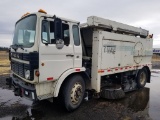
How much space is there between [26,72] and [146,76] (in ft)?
22.3

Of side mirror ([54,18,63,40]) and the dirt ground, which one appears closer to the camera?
side mirror ([54,18,63,40])

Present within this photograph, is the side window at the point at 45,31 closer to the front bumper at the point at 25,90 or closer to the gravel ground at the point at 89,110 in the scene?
the front bumper at the point at 25,90

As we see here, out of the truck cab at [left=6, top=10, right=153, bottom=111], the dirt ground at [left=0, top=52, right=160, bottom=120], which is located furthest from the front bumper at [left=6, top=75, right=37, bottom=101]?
the dirt ground at [left=0, top=52, right=160, bottom=120]

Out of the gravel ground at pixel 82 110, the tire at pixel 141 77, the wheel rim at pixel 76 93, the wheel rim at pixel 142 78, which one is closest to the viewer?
the gravel ground at pixel 82 110

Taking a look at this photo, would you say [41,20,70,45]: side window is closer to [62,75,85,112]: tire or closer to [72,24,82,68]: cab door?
[72,24,82,68]: cab door

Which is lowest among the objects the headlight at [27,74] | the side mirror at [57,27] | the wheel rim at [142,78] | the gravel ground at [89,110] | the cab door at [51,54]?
the gravel ground at [89,110]

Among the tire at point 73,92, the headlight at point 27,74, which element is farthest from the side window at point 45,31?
the tire at point 73,92

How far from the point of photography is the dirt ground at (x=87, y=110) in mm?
5008

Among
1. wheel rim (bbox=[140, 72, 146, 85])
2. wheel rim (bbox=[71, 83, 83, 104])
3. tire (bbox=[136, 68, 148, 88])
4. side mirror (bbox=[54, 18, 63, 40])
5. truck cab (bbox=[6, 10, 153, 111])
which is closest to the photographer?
side mirror (bbox=[54, 18, 63, 40])

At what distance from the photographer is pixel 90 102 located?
20.7 feet

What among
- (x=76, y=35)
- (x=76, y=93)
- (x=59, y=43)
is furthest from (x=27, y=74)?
(x=76, y=35)

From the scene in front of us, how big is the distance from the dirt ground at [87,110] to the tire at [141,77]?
172cm

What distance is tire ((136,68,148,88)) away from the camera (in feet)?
27.9

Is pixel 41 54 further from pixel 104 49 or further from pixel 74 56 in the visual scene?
pixel 104 49
